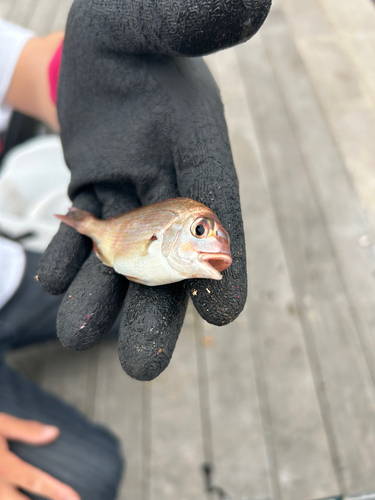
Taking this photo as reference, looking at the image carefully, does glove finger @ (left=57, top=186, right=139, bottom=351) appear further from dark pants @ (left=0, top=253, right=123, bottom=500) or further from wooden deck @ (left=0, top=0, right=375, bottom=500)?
wooden deck @ (left=0, top=0, right=375, bottom=500)

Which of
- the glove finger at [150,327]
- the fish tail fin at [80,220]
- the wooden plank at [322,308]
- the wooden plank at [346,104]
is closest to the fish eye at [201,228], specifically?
the glove finger at [150,327]

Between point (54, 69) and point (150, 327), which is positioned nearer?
point (150, 327)

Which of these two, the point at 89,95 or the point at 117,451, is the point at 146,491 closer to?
the point at 117,451

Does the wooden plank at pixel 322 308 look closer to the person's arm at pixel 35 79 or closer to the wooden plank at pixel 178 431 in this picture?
the wooden plank at pixel 178 431

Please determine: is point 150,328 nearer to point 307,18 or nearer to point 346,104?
point 346,104

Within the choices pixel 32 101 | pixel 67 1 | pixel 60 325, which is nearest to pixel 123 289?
pixel 60 325

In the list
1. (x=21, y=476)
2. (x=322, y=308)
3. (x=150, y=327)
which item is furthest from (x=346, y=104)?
(x=21, y=476)
